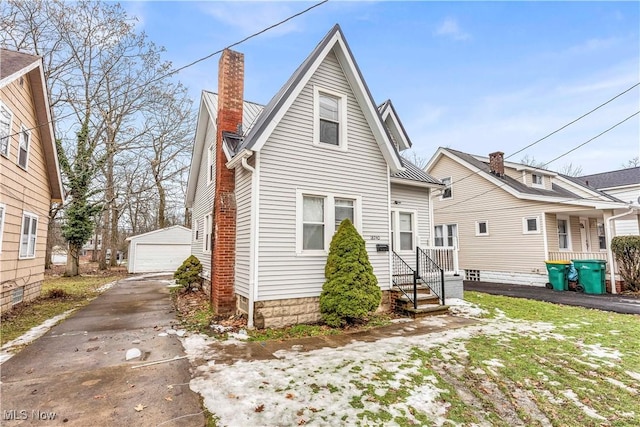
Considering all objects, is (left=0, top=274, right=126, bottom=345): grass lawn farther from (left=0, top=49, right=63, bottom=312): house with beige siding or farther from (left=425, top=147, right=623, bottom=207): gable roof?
(left=425, top=147, right=623, bottom=207): gable roof

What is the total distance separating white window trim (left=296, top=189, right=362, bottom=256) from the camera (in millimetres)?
7238

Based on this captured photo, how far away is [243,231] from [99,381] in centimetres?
403

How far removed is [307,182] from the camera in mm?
7480

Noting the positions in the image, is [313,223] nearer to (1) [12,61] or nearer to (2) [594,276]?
(1) [12,61]

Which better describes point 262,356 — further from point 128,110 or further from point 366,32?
point 128,110

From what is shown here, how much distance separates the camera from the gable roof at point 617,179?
66.5 feet

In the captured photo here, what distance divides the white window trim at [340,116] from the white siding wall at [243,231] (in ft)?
6.50

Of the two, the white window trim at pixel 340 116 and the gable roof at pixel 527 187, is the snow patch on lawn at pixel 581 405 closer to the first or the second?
the white window trim at pixel 340 116

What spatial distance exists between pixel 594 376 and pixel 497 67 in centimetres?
1318

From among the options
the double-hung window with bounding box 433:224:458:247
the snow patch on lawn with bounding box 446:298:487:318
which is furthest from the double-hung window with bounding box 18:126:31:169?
the double-hung window with bounding box 433:224:458:247

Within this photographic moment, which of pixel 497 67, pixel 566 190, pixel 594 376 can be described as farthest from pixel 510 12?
pixel 566 190

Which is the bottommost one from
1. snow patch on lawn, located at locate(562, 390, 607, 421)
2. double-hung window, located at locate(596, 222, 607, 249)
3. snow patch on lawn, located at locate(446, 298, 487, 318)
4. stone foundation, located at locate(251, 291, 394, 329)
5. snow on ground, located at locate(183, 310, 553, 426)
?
snow patch on lawn, located at locate(446, 298, 487, 318)

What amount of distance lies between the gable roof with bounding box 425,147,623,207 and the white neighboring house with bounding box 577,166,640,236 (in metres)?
1.93

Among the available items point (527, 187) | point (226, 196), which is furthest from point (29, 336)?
point (527, 187)
